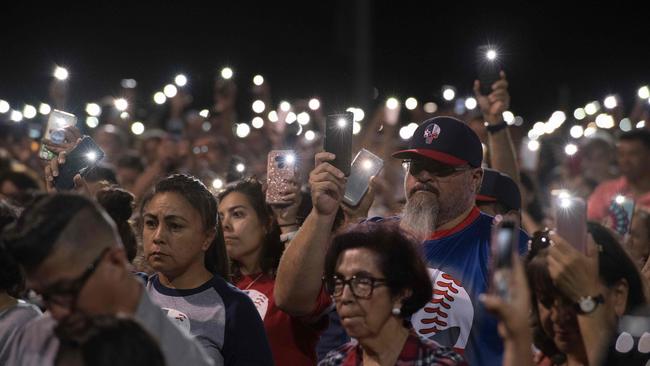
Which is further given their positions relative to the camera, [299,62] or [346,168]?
[299,62]

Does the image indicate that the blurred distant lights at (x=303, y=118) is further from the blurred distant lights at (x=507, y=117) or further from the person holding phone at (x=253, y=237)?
the person holding phone at (x=253, y=237)

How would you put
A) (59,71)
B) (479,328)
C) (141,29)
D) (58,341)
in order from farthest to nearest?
(141,29) < (59,71) < (479,328) < (58,341)

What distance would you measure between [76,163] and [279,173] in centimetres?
99

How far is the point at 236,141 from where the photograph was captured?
13.7 meters

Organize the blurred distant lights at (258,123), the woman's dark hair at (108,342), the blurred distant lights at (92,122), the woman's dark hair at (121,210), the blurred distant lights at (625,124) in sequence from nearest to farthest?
the woman's dark hair at (108,342) → the woman's dark hair at (121,210) → the blurred distant lights at (625,124) → the blurred distant lights at (258,123) → the blurred distant lights at (92,122)

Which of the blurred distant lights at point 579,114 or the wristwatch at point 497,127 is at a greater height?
the blurred distant lights at point 579,114

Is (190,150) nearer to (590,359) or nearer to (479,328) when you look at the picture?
(479,328)

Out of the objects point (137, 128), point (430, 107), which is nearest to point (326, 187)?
point (137, 128)

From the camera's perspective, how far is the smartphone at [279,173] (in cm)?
538

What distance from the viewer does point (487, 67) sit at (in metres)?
A: 6.77

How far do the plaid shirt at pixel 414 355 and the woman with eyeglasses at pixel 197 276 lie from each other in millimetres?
545

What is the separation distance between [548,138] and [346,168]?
11.7m

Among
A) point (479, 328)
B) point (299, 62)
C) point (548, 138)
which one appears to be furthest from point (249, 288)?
point (299, 62)

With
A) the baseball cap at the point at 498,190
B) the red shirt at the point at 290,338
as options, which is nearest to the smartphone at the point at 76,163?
the red shirt at the point at 290,338
